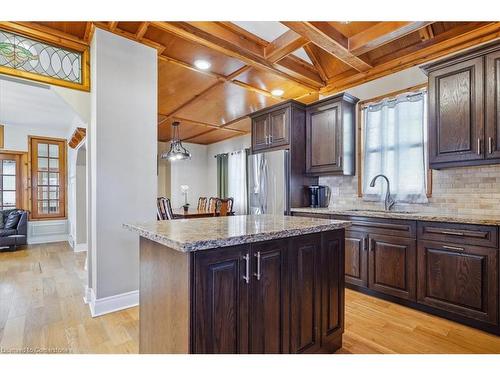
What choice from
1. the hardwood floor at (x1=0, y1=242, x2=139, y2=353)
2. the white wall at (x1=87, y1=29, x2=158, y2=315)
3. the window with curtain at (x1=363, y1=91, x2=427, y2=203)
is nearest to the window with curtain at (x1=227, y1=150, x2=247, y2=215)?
the window with curtain at (x1=363, y1=91, x2=427, y2=203)

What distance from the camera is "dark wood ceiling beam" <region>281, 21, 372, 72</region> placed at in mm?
2502

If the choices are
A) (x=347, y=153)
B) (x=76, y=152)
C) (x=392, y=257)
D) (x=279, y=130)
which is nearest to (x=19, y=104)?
(x=76, y=152)

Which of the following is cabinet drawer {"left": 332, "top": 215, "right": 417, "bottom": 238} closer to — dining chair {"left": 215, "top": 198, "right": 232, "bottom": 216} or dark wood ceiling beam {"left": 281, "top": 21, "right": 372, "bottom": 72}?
dark wood ceiling beam {"left": 281, "top": 21, "right": 372, "bottom": 72}

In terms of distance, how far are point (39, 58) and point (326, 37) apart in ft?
9.04

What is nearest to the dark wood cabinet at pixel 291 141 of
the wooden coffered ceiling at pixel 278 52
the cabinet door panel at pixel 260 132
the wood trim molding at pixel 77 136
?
the cabinet door panel at pixel 260 132

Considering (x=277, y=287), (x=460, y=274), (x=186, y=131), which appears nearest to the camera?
(x=277, y=287)

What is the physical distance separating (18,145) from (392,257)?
24.2 ft

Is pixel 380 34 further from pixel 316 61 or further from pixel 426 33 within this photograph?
pixel 316 61

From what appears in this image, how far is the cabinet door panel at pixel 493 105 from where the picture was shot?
7.62 feet

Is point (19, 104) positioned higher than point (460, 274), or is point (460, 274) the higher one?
point (19, 104)

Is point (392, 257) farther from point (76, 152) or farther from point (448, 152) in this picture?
point (76, 152)

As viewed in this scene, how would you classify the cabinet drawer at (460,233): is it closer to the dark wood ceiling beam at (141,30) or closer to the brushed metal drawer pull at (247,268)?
the brushed metal drawer pull at (247,268)

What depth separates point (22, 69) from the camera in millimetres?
2537

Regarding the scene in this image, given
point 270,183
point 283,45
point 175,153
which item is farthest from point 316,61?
point 175,153
